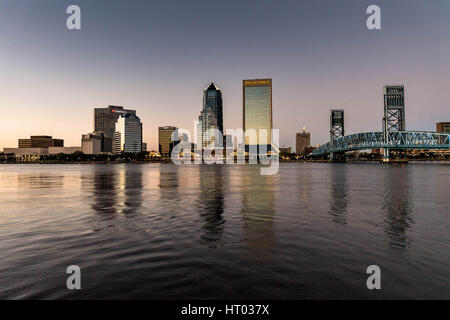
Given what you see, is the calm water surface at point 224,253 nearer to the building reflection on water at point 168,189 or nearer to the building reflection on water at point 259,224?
the building reflection on water at point 259,224

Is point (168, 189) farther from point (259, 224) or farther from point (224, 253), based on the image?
point (224, 253)

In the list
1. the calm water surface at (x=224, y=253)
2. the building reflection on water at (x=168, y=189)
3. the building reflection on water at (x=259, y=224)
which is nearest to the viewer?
the calm water surface at (x=224, y=253)

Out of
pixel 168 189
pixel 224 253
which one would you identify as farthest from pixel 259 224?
pixel 168 189

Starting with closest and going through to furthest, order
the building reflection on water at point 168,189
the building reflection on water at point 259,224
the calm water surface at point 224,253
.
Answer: the calm water surface at point 224,253, the building reflection on water at point 259,224, the building reflection on water at point 168,189

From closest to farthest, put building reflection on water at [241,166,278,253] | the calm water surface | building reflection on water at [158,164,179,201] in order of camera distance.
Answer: the calm water surface < building reflection on water at [241,166,278,253] < building reflection on water at [158,164,179,201]

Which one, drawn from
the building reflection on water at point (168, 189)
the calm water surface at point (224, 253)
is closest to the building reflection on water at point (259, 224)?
the calm water surface at point (224, 253)

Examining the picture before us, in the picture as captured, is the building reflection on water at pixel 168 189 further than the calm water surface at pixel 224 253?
Yes

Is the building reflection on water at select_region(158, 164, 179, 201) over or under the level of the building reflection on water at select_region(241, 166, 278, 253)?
under

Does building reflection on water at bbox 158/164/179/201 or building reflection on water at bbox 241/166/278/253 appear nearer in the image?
building reflection on water at bbox 241/166/278/253

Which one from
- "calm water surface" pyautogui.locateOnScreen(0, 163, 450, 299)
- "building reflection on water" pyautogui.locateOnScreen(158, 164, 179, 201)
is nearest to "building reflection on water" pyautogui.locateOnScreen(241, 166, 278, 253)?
"calm water surface" pyautogui.locateOnScreen(0, 163, 450, 299)

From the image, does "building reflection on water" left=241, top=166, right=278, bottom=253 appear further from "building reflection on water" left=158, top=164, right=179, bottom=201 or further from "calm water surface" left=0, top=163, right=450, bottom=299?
"building reflection on water" left=158, top=164, right=179, bottom=201

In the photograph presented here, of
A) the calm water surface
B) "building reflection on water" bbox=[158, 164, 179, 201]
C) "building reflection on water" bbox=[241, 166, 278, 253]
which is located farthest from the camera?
"building reflection on water" bbox=[158, 164, 179, 201]

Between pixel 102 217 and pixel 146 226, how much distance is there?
187 inches
